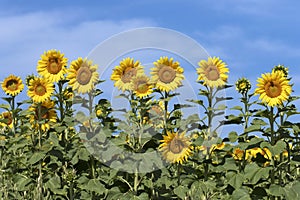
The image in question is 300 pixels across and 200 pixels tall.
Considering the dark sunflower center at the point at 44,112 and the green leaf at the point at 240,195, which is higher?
the dark sunflower center at the point at 44,112

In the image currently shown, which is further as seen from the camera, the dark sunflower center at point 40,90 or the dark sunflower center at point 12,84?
the dark sunflower center at point 12,84

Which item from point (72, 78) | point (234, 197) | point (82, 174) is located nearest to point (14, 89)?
point (72, 78)

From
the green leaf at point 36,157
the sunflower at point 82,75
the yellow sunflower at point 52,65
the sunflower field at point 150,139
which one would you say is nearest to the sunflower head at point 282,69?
the sunflower field at point 150,139

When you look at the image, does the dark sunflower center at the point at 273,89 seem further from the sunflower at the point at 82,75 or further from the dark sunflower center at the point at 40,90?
the dark sunflower center at the point at 40,90

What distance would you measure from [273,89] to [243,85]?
68 centimetres

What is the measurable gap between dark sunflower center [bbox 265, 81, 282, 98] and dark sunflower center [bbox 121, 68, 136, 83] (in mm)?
1769

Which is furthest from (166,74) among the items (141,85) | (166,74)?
(141,85)

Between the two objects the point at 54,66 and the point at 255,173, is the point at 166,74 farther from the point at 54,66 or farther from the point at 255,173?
the point at 255,173

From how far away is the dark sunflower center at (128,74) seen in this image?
7629 mm

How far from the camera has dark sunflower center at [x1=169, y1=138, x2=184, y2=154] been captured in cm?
710

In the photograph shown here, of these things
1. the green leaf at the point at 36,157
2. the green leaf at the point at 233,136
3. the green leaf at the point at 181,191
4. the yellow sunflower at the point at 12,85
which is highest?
the yellow sunflower at the point at 12,85

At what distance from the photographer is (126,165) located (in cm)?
709

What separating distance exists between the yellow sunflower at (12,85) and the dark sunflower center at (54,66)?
117 centimetres

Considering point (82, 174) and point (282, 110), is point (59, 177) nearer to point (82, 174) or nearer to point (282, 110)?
point (82, 174)
